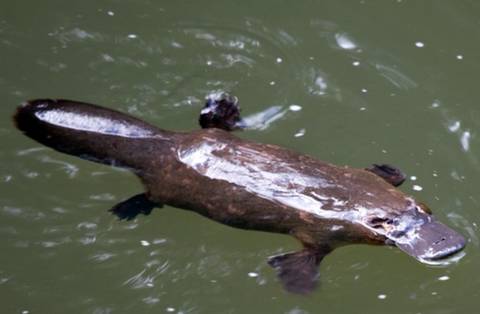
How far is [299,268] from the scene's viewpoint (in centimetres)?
362

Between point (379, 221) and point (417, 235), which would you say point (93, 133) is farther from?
point (417, 235)

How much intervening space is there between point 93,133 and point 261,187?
0.93 metres

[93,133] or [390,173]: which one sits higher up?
[93,133]

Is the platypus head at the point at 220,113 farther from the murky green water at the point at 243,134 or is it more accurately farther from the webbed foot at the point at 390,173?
the webbed foot at the point at 390,173

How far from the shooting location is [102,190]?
13.7 ft

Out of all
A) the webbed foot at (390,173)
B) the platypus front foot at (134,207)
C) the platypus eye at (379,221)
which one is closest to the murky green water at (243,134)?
the platypus front foot at (134,207)

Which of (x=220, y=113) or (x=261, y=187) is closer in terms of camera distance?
(x=261, y=187)

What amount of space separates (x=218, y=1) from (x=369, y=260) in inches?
92.2

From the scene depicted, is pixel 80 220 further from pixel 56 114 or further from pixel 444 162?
pixel 444 162

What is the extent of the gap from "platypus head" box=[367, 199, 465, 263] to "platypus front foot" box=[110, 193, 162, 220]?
1.19 metres

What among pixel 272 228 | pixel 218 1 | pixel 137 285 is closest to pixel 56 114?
pixel 137 285

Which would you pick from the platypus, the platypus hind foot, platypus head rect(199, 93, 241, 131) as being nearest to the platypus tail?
the platypus

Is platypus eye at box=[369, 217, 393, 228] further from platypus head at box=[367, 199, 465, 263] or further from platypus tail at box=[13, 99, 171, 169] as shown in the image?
platypus tail at box=[13, 99, 171, 169]

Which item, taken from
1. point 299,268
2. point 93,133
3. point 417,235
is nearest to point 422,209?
point 417,235
